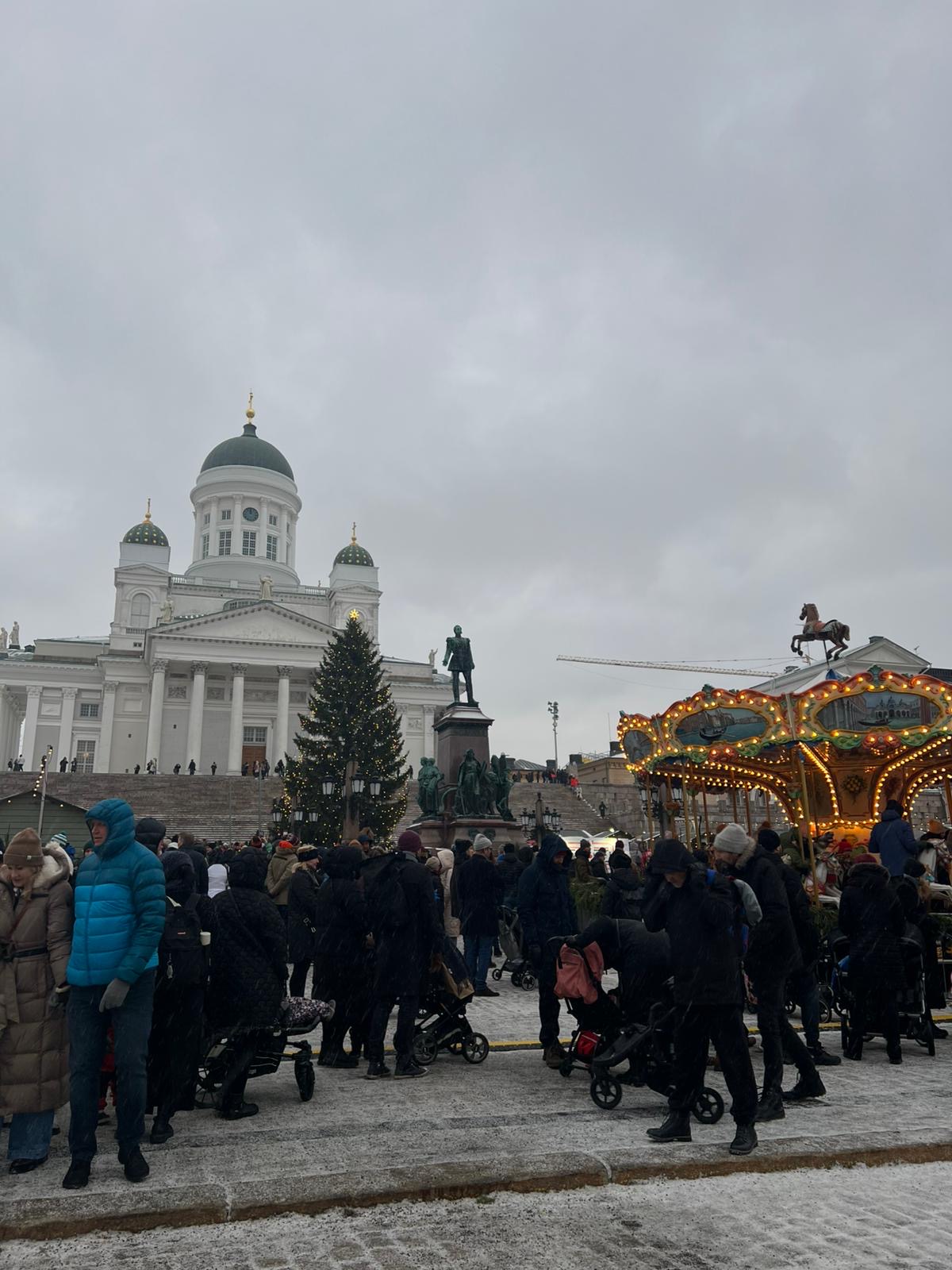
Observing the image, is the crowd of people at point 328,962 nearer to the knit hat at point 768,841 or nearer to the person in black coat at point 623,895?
the knit hat at point 768,841

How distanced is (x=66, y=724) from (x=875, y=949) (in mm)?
63820

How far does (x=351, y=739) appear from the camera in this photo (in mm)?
41406

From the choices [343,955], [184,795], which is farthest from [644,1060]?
[184,795]

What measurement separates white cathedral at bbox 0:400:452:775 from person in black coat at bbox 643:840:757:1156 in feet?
182

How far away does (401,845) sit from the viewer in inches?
A: 315

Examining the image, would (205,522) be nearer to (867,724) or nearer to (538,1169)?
(867,724)

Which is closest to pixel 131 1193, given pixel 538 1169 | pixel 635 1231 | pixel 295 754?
pixel 538 1169

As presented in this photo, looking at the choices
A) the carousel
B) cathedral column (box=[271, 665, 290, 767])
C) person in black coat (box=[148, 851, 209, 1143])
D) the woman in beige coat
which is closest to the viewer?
the woman in beige coat

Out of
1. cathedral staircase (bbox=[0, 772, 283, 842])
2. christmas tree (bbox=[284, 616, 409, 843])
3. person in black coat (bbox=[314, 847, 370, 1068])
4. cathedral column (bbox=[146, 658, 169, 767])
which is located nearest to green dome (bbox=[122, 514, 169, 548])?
cathedral column (bbox=[146, 658, 169, 767])

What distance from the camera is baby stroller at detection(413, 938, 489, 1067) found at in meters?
8.01

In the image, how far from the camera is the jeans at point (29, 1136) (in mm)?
5230

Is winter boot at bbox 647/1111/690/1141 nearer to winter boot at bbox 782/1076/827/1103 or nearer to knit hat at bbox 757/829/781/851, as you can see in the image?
winter boot at bbox 782/1076/827/1103

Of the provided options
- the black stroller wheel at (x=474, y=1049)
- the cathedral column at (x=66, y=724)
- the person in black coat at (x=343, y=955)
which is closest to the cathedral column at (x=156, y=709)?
the cathedral column at (x=66, y=724)

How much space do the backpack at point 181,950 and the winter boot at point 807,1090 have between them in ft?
13.7
